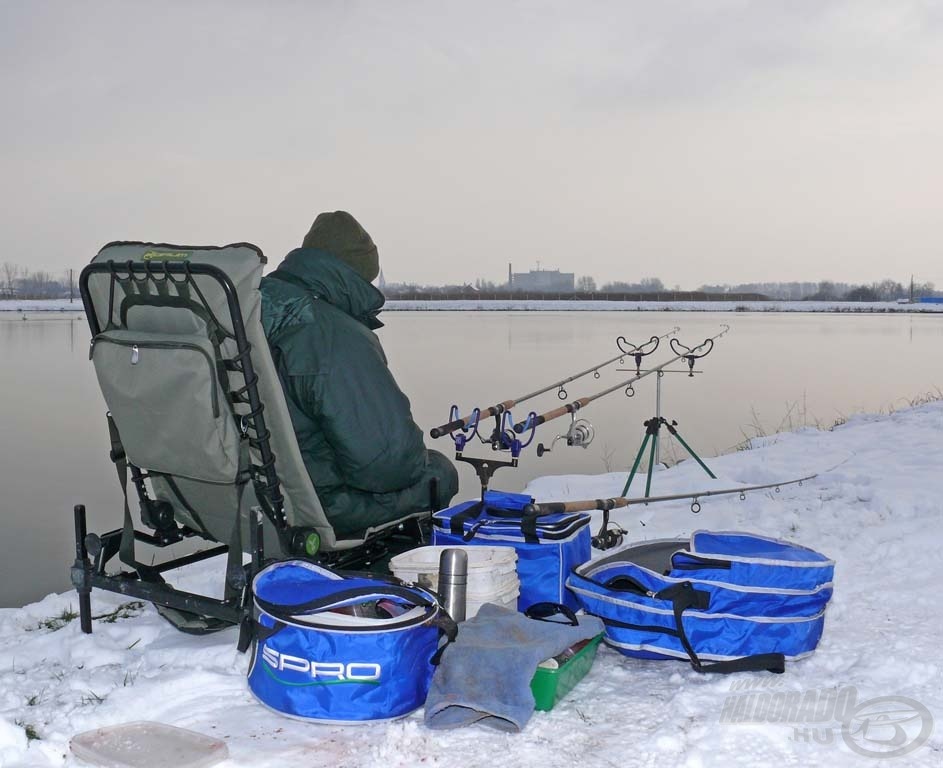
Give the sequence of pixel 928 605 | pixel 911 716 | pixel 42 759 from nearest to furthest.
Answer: pixel 42 759, pixel 911 716, pixel 928 605

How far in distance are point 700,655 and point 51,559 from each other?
4.69 meters

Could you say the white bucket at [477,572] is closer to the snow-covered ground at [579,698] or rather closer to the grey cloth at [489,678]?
the grey cloth at [489,678]

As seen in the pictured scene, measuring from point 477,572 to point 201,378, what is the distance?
1078mm

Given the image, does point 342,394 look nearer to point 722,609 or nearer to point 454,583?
point 454,583

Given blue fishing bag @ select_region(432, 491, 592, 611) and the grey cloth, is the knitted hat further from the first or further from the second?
the grey cloth

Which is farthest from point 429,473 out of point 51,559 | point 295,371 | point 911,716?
point 51,559

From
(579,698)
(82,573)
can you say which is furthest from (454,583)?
(82,573)

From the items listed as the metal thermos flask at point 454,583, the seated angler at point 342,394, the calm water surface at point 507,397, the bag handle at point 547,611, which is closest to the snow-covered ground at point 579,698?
the bag handle at point 547,611

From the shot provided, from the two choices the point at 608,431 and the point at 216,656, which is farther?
the point at 608,431

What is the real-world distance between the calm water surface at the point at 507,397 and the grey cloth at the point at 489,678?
3.61 meters

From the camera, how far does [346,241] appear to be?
3.38 metres

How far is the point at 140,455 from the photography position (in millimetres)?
3018

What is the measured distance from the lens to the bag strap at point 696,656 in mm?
2697

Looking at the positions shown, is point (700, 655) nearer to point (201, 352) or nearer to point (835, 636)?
point (835, 636)
